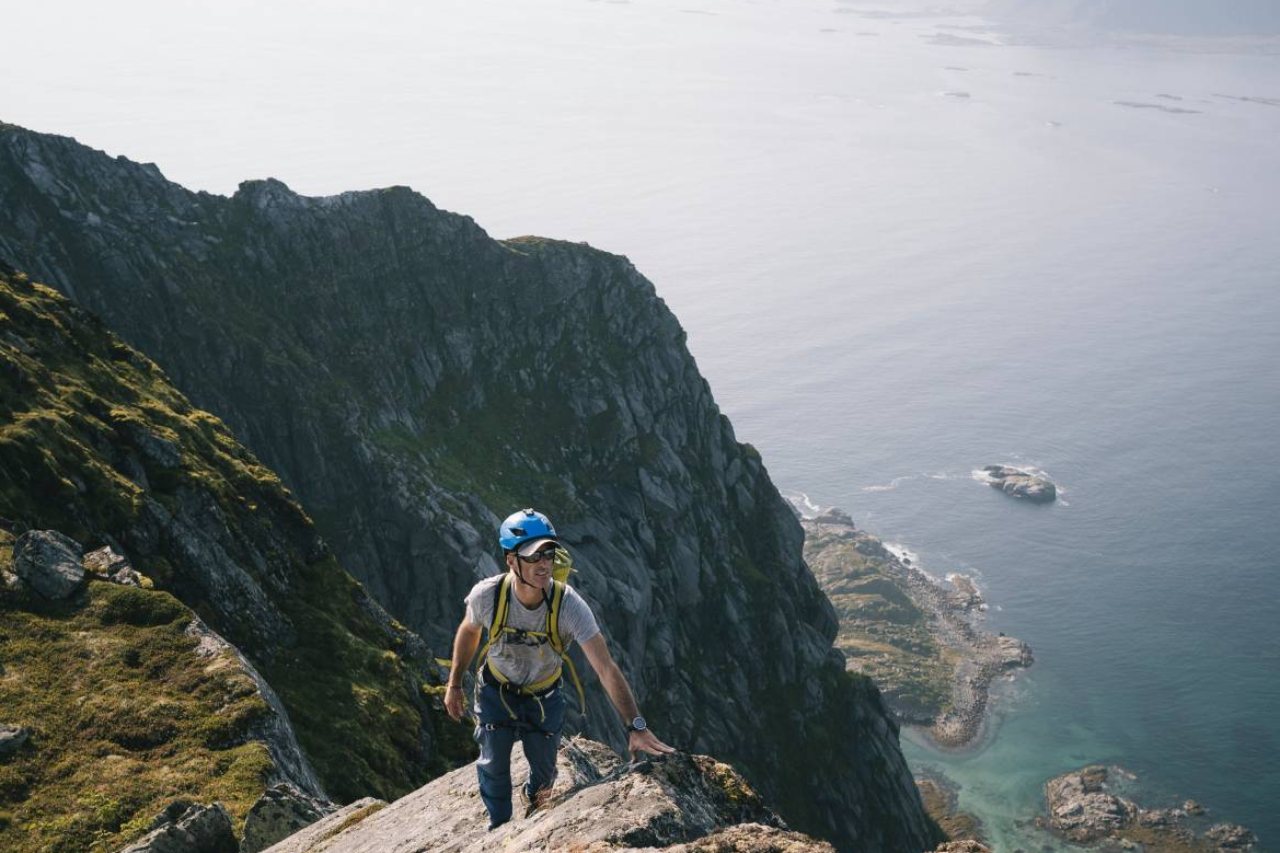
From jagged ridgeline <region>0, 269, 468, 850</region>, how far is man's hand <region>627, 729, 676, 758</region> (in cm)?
1198

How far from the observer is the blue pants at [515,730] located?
13.7 metres

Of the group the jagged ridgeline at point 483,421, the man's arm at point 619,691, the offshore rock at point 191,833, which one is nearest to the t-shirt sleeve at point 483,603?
the man's arm at point 619,691

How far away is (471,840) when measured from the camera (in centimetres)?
1406

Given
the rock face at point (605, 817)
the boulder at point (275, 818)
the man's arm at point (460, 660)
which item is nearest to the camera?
the rock face at point (605, 817)

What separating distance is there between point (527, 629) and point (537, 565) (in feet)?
3.92

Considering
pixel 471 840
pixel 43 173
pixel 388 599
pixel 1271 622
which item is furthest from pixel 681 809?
pixel 1271 622

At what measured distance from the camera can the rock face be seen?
38.6ft

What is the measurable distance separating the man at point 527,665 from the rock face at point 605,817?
0.46 metres

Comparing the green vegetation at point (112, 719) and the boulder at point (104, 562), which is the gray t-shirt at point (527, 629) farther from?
the boulder at point (104, 562)

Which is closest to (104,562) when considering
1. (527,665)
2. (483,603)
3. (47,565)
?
(47,565)

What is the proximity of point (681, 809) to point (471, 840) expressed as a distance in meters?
3.59

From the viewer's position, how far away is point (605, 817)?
12047 mm

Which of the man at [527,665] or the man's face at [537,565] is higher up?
the man's face at [537,565]

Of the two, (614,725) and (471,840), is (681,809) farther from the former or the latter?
(614,725)
